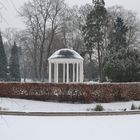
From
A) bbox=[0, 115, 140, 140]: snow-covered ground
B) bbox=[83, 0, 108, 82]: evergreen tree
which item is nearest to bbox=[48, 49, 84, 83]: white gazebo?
bbox=[0, 115, 140, 140]: snow-covered ground

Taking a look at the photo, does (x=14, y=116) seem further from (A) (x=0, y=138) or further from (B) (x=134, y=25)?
(B) (x=134, y=25)

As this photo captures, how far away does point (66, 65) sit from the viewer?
3428cm

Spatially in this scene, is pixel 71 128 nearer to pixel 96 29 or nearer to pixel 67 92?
pixel 67 92

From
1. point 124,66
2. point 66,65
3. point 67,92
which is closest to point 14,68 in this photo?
point 66,65

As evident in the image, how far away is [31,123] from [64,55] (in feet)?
64.7

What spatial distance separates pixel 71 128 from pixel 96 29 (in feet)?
149

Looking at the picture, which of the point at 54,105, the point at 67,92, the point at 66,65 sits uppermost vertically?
the point at 66,65

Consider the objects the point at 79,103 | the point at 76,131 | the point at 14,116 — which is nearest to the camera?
the point at 76,131

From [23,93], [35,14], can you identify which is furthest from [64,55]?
[35,14]

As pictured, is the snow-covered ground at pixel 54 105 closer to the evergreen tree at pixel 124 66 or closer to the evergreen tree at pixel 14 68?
the evergreen tree at pixel 124 66

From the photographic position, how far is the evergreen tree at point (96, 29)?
187ft

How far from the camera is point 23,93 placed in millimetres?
26688

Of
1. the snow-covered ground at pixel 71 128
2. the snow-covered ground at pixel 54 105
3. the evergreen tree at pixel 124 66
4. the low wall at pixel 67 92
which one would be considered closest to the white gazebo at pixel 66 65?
the evergreen tree at pixel 124 66

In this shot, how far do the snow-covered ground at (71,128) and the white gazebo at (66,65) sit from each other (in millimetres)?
17525
